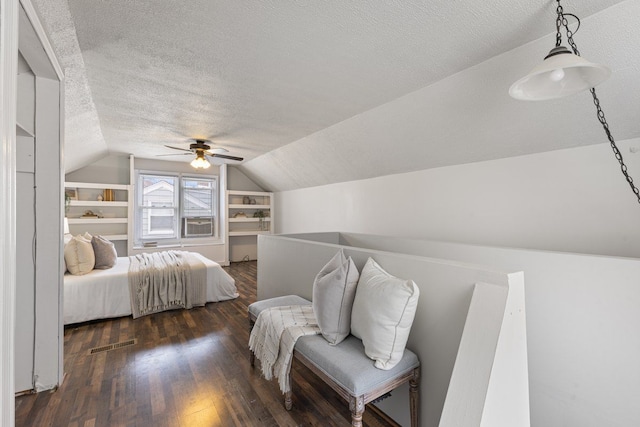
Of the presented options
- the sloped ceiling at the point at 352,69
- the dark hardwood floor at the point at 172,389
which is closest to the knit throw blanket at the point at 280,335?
the dark hardwood floor at the point at 172,389

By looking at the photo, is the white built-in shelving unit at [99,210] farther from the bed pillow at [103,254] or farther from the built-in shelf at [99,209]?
the bed pillow at [103,254]

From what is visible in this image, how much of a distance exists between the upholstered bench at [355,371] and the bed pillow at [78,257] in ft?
10.4

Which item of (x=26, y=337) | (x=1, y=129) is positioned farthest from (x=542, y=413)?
(x=26, y=337)

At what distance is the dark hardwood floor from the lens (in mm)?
1762

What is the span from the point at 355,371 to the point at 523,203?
93.4 inches

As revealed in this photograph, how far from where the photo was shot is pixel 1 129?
2.93 feet

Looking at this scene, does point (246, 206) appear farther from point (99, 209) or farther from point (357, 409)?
point (357, 409)

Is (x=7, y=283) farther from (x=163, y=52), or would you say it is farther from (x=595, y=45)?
(x=595, y=45)

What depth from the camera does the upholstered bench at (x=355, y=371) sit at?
136 centimetres

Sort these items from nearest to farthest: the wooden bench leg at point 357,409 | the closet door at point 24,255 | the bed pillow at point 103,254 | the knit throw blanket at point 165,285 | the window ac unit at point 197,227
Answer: the wooden bench leg at point 357,409, the closet door at point 24,255, the knit throw blanket at point 165,285, the bed pillow at point 103,254, the window ac unit at point 197,227

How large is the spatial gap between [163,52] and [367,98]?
1805 mm

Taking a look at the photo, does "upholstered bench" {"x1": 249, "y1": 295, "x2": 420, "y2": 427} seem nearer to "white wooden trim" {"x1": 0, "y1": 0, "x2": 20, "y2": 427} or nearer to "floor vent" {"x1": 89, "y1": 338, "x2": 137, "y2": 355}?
"white wooden trim" {"x1": 0, "y1": 0, "x2": 20, "y2": 427}

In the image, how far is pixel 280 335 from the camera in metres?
1.86

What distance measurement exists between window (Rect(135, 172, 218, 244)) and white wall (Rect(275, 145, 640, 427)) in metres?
4.30
